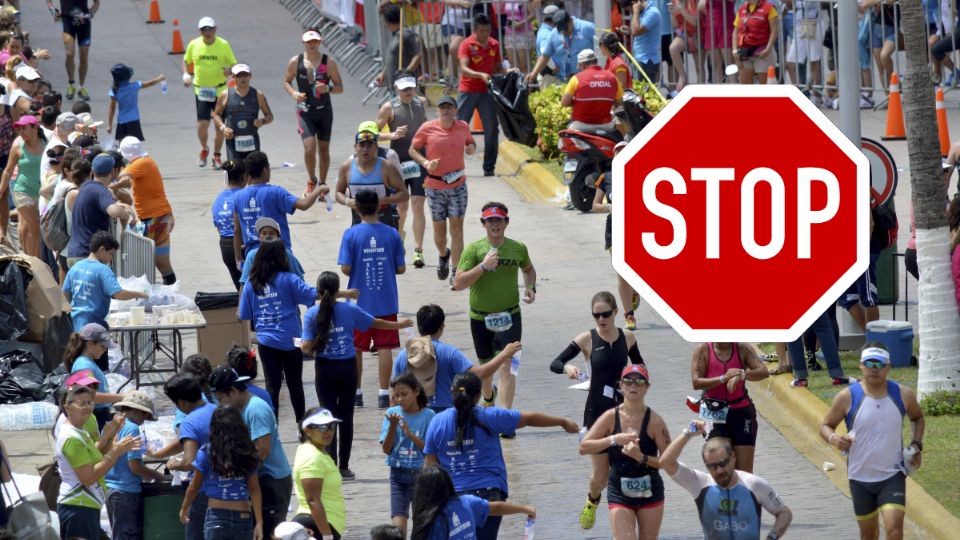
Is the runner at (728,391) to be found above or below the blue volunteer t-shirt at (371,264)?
below

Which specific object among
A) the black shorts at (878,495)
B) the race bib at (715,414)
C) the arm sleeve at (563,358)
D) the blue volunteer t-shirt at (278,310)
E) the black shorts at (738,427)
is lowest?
the black shorts at (878,495)

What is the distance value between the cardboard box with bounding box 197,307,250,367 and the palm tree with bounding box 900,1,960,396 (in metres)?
5.70

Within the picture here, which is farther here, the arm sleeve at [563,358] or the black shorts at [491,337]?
the black shorts at [491,337]

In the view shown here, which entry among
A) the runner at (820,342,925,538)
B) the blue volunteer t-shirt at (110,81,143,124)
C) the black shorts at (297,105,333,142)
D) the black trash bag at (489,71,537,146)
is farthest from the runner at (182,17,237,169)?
the runner at (820,342,925,538)

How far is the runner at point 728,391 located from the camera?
10.0m

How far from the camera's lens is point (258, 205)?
1421 cm

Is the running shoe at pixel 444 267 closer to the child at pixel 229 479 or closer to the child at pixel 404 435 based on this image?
the child at pixel 404 435

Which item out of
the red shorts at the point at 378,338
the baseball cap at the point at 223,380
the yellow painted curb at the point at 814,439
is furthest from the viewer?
the red shorts at the point at 378,338

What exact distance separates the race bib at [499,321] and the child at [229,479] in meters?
3.59

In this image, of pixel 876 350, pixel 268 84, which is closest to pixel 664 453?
pixel 876 350

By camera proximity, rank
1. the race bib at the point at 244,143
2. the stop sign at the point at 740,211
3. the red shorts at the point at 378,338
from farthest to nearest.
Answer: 1. the race bib at the point at 244,143
2. the red shorts at the point at 378,338
3. the stop sign at the point at 740,211

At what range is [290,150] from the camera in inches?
980

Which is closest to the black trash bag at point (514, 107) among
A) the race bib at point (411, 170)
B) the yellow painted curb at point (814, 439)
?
the race bib at point (411, 170)

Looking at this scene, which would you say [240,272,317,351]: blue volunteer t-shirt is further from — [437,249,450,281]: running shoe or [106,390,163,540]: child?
[437,249,450,281]: running shoe
